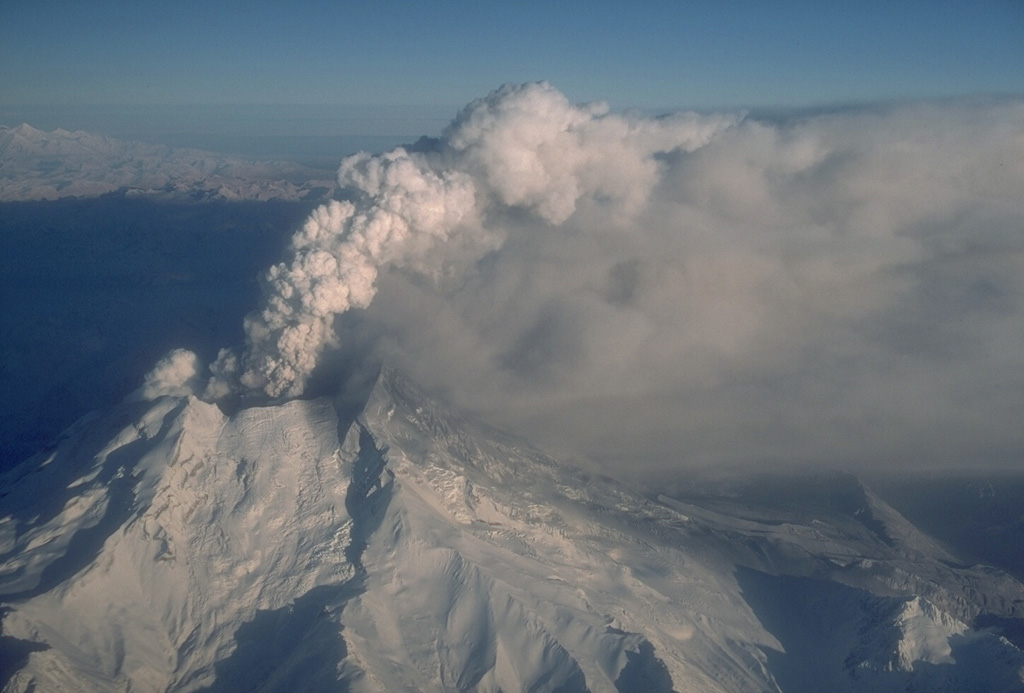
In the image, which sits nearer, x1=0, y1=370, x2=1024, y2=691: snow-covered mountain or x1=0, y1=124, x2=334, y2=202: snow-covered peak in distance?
x1=0, y1=370, x2=1024, y2=691: snow-covered mountain

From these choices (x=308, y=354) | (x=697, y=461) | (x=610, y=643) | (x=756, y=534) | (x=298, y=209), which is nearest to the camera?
(x=610, y=643)

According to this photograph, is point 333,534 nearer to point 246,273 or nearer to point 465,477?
point 465,477

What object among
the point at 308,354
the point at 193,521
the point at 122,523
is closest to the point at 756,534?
the point at 308,354

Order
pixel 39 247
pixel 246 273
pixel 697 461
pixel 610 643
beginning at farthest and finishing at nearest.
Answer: pixel 39 247
pixel 246 273
pixel 697 461
pixel 610 643

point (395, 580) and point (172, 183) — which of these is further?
point (172, 183)

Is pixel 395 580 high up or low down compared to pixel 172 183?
up

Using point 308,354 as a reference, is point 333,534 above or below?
below

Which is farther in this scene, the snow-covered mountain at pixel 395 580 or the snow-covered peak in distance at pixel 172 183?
the snow-covered peak in distance at pixel 172 183

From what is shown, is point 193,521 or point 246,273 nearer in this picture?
point 193,521
